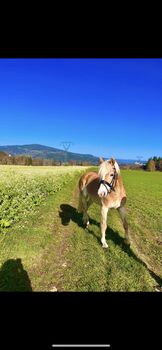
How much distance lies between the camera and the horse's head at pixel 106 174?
685 cm

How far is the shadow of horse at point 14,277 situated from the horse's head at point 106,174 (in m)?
2.23

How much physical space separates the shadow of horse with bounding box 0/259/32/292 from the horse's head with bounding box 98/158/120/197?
223cm

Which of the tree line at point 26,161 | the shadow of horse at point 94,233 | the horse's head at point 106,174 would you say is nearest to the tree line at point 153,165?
the tree line at point 26,161

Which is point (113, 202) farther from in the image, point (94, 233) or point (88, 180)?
point (88, 180)

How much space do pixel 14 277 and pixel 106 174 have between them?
2.80 metres

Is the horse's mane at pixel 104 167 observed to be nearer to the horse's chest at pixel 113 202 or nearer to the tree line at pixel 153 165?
the horse's chest at pixel 113 202

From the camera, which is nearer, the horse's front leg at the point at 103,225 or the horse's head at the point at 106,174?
the horse's head at the point at 106,174

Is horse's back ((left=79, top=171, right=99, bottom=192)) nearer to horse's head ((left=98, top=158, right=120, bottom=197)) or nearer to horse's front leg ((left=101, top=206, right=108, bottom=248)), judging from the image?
horse's front leg ((left=101, top=206, right=108, bottom=248))

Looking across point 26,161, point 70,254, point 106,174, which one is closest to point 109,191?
point 106,174
